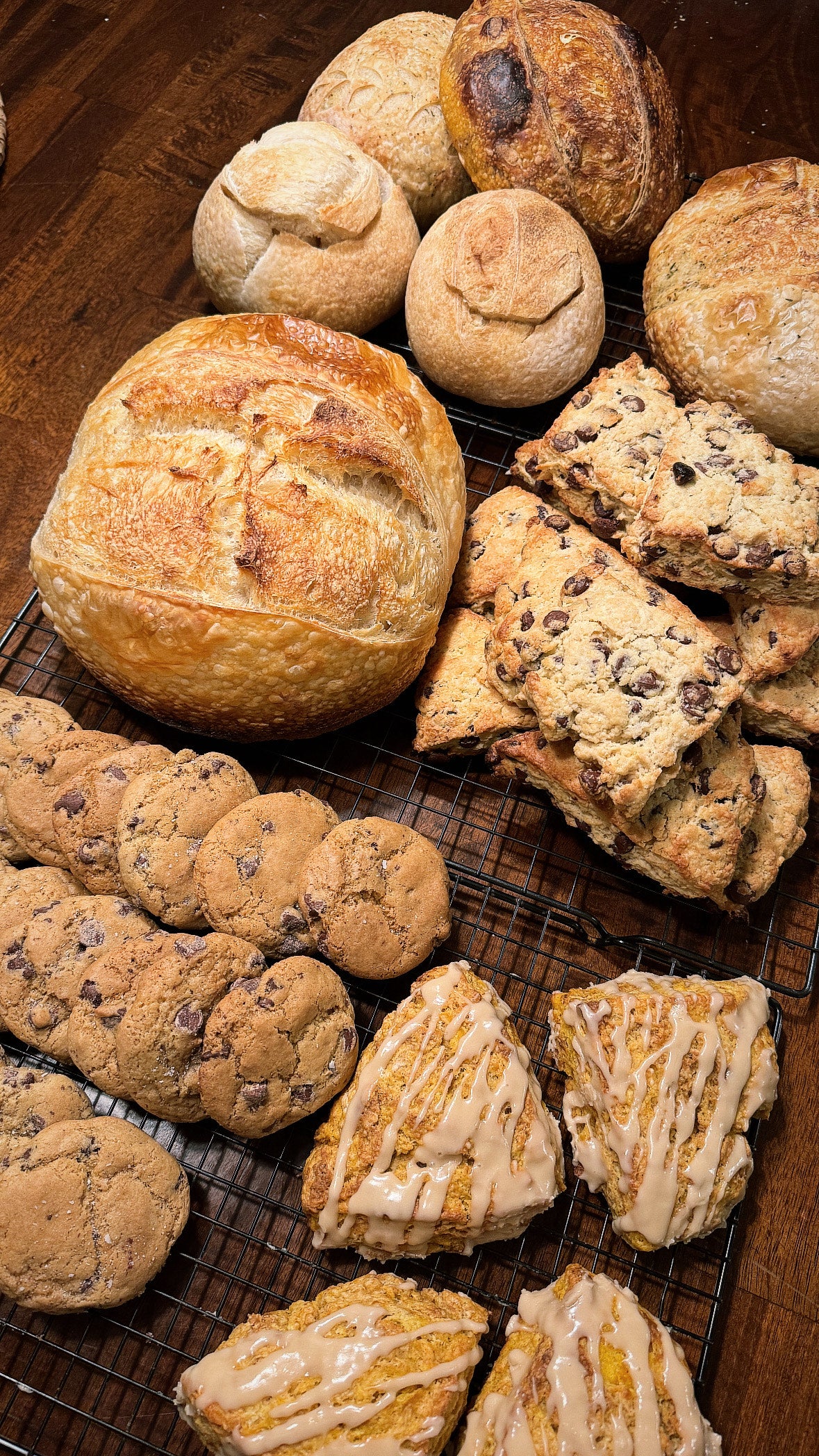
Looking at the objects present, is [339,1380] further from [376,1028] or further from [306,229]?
[306,229]

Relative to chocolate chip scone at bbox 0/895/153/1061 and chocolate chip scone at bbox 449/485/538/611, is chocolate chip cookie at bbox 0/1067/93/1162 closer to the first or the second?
chocolate chip scone at bbox 0/895/153/1061

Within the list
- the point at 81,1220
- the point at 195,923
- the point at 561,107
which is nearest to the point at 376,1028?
the point at 195,923

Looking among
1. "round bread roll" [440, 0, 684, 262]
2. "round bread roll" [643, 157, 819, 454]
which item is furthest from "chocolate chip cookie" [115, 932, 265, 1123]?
"round bread roll" [440, 0, 684, 262]

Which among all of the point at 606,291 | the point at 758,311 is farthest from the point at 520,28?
the point at 758,311

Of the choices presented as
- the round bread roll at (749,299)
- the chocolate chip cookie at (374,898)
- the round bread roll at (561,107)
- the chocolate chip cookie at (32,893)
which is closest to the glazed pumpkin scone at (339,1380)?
the chocolate chip cookie at (374,898)

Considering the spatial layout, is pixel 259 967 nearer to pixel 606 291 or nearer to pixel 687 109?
pixel 606 291

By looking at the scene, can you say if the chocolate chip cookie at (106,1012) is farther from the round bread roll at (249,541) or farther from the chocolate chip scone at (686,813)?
the chocolate chip scone at (686,813)
